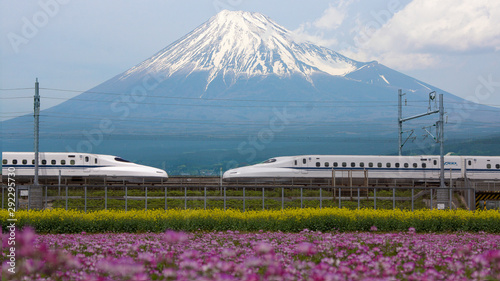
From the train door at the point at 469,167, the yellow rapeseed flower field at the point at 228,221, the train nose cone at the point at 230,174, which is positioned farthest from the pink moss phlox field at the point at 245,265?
the train door at the point at 469,167

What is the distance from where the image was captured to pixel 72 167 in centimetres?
5294

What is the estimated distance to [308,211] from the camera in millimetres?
21641

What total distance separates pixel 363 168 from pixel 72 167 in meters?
27.9

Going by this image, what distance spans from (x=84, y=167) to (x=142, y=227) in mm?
34461

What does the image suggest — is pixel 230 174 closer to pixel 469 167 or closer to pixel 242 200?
pixel 242 200

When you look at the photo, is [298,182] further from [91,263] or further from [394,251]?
[91,263]

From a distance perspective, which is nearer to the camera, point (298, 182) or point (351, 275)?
point (351, 275)

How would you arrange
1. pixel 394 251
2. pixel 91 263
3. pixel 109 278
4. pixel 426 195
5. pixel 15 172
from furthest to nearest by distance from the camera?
pixel 15 172 → pixel 426 195 → pixel 394 251 → pixel 91 263 → pixel 109 278

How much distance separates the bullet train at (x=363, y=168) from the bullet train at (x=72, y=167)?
8.28m

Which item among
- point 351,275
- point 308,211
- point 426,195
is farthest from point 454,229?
point 426,195

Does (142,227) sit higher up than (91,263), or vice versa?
(91,263)

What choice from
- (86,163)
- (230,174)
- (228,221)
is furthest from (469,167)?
(228,221)

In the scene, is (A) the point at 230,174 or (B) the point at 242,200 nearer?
(B) the point at 242,200

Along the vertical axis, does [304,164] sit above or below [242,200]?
above
